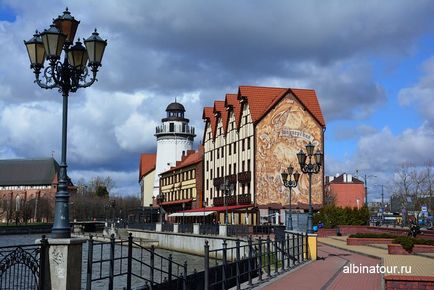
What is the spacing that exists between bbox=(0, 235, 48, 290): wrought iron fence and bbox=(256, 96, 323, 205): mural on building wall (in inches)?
1872

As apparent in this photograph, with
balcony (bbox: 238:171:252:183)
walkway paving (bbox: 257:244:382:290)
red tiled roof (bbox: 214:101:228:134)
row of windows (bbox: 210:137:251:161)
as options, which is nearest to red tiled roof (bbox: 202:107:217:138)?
red tiled roof (bbox: 214:101:228:134)

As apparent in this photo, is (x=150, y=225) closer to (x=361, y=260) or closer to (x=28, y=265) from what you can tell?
(x=361, y=260)

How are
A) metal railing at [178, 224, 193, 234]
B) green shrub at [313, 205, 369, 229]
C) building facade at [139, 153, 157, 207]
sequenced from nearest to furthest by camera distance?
green shrub at [313, 205, 369, 229], metal railing at [178, 224, 193, 234], building facade at [139, 153, 157, 207]

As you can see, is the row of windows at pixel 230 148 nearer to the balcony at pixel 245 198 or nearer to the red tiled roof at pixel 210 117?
the red tiled roof at pixel 210 117

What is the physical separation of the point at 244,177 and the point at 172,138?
124 feet

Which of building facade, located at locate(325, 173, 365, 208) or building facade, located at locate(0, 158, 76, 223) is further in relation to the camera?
building facade, located at locate(325, 173, 365, 208)

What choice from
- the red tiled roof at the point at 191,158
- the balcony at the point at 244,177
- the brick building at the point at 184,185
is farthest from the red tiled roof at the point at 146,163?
the balcony at the point at 244,177

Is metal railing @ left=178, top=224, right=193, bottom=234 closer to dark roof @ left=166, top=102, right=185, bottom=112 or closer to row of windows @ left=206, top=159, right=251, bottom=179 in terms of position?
row of windows @ left=206, top=159, right=251, bottom=179

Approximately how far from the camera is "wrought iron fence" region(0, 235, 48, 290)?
8.69 meters

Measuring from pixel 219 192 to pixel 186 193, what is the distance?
1243cm

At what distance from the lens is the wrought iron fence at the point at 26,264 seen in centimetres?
869

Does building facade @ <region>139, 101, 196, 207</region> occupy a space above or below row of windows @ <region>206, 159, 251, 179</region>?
above

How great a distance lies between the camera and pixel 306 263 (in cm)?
2298

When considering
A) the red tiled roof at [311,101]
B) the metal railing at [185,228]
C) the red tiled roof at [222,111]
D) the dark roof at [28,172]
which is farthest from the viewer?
the dark roof at [28,172]
